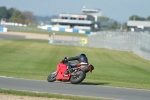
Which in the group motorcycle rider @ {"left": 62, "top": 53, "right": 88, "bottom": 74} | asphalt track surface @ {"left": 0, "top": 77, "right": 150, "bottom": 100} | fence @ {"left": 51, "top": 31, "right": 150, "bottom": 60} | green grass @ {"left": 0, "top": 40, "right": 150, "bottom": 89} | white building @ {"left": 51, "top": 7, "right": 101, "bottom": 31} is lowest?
white building @ {"left": 51, "top": 7, "right": 101, "bottom": 31}

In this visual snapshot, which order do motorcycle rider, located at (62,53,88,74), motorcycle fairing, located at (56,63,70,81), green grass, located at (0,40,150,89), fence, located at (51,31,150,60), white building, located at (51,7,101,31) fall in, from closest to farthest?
motorcycle rider, located at (62,53,88,74) → motorcycle fairing, located at (56,63,70,81) → green grass, located at (0,40,150,89) → fence, located at (51,31,150,60) → white building, located at (51,7,101,31)

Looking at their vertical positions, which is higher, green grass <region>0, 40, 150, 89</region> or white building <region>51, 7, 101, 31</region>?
green grass <region>0, 40, 150, 89</region>

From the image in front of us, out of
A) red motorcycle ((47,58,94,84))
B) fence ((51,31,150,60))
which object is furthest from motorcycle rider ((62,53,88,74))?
fence ((51,31,150,60))

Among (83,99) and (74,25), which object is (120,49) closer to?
(83,99)

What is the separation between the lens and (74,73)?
17516 mm

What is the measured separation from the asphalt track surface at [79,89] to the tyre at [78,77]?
0.23 meters

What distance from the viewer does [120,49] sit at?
209 feet

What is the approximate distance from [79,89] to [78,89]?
4cm

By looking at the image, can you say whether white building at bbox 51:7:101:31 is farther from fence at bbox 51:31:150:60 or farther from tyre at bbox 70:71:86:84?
tyre at bbox 70:71:86:84

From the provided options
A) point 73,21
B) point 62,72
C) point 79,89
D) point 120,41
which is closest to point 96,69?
point 62,72

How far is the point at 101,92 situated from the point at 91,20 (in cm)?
17135

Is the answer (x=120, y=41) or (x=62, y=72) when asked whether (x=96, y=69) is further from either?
(x=120, y=41)

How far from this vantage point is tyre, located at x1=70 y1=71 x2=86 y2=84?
1725 cm

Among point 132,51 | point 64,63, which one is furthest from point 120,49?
point 64,63
